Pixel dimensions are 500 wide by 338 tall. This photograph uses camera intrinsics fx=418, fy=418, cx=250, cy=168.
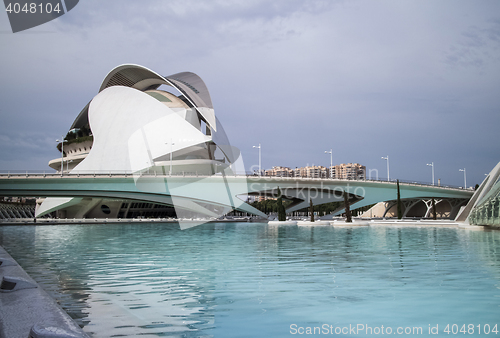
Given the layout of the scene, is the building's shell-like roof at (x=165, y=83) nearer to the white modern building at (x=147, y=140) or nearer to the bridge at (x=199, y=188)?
the white modern building at (x=147, y=140)

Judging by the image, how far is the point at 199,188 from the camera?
143 feet

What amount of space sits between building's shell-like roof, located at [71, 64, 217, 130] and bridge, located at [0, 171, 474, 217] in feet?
33.6

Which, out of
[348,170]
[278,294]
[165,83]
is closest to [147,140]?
[165,83]

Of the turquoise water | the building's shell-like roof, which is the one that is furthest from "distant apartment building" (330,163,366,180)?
the turquoise water

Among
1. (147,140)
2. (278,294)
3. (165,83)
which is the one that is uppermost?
(165,83)

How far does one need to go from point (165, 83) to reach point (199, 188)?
21.4 metres

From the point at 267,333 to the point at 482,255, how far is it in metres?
10.1

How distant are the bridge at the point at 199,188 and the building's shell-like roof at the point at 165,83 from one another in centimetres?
1025

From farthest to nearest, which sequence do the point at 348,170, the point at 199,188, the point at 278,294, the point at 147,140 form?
the point at 348,170 < the point at 147,140 < the point at 199,188 < the point at 278,294

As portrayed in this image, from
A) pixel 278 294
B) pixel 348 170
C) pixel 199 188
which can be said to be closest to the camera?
pixel 278 294

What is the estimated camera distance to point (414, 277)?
8.86 meters

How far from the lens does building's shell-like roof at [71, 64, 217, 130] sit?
5327 centimetres

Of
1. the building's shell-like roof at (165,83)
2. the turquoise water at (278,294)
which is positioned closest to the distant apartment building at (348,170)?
the building's shell-like roof at (165,83)

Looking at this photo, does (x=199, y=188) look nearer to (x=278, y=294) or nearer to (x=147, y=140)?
(x=147, y=140)
